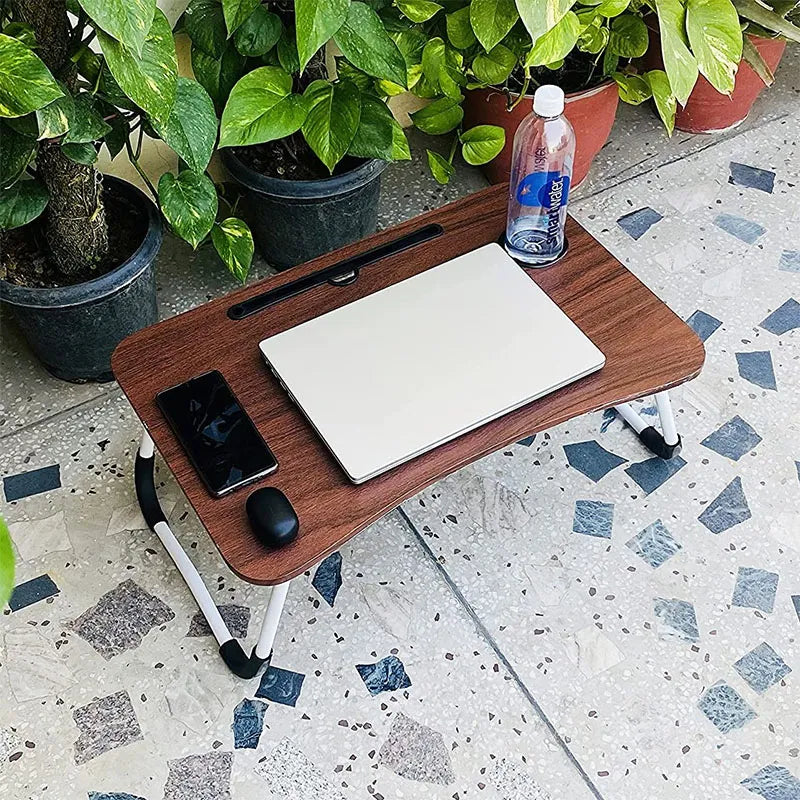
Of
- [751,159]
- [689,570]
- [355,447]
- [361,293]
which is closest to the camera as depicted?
[355,447]

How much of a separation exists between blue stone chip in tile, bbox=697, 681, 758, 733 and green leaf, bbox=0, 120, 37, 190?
1.11 m

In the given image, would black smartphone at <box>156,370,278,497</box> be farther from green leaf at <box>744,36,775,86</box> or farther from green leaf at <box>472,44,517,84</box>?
green leaf at <box>744,36,775,86</box>

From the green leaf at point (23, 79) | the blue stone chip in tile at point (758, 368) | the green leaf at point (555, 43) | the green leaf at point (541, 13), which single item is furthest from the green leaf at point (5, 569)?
the blue stone chip in tile at point (758, 368)

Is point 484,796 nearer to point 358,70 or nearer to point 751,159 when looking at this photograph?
point 358,70

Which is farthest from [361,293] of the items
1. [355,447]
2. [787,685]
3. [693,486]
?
[787,685]

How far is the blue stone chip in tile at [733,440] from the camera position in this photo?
1590 millimetres

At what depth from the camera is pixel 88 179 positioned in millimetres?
1437

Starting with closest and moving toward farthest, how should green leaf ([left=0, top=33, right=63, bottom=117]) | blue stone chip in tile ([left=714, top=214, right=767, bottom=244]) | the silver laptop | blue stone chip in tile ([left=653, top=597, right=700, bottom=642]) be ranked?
1. green leaf ([left=0, top=33, right=63, bottom=117])
2. the silver laptop
3. blue stone chip in tile ([left=653, top=597, right=700, bottom=642])
4. blue stone chip in tile ([left=714, top=214, right=767, bottom=244])

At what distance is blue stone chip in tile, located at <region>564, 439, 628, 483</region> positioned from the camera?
156 cm

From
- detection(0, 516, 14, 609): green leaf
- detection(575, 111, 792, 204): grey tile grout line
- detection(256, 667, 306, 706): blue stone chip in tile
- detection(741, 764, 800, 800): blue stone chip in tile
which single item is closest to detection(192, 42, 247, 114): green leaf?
detection(575, 111, 792, 204): grey tile grout line

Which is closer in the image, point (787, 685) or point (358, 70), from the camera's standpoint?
point (787, 685)

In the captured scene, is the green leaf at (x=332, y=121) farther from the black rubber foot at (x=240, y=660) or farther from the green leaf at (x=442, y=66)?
the black rubber foot at (x=240, y=660)

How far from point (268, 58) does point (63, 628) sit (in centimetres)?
86

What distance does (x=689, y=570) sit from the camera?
146cm
